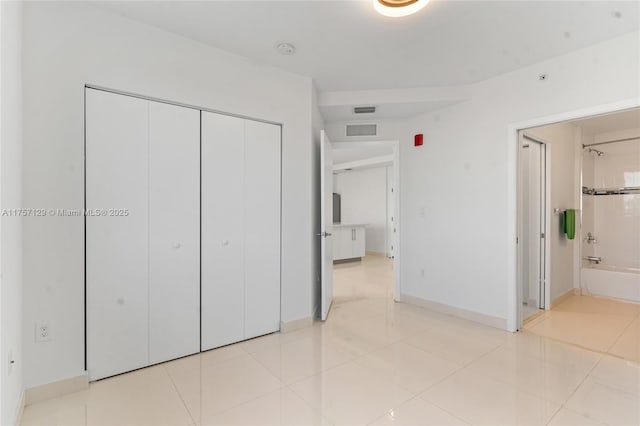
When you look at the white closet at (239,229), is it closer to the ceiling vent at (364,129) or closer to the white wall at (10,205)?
the white wall at (10,205)

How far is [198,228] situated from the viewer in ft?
8.33

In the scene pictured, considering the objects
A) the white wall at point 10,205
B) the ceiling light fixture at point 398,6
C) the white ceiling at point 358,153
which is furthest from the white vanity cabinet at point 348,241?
the white wall at point 10,205

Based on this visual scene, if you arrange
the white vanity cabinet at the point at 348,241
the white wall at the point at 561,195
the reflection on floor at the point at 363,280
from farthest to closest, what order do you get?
the white vanity cabinet at the point at 348,241 → the reflection on floor at the point at 363,280 → the white wall at the point at 561,195

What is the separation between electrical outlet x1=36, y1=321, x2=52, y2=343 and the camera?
1.87 m

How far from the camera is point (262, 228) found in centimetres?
292

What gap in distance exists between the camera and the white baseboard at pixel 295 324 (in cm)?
302

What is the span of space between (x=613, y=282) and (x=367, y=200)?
17.3 ft

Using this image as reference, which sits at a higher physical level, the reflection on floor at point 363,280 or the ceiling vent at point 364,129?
the ceiling vent at point 364,129

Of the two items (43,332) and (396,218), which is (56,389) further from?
(396,218)

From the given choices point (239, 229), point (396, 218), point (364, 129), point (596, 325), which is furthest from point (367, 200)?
point (239, 229)

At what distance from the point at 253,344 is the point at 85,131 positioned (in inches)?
85.2

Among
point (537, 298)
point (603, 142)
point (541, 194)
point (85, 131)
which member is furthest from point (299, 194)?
point (603, 142)

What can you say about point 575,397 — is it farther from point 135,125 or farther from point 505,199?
point 135,125

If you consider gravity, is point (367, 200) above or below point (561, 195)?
above
